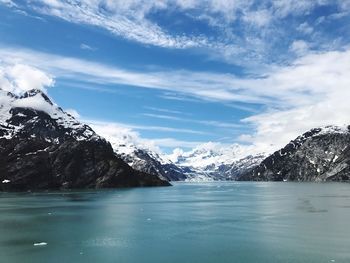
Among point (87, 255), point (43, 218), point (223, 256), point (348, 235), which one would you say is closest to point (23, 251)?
point (87, 255)

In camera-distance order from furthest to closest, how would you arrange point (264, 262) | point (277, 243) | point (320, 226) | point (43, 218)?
point (43, 218) → point (320, 226) → point (277, 243) → point (264, 262)

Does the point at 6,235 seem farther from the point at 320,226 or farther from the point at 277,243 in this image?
the point at 320,226

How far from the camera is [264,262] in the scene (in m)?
65.9

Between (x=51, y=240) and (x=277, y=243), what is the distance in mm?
39994

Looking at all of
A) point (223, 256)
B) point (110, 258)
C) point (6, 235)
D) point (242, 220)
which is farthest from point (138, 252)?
point (242, 220)

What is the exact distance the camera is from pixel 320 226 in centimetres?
10125

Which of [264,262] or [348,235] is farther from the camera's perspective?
[348,235]

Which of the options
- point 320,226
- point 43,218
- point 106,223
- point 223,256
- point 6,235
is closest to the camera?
point 223,256

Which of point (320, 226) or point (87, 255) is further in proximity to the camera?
point (320, 226)

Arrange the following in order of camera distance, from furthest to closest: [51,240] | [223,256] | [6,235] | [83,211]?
[83,211]
[6,235]
[51,240]
[223,256]

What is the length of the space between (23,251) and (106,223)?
39.1m

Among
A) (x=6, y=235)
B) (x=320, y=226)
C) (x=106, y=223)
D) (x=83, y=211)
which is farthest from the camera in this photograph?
(x=83, y=211)

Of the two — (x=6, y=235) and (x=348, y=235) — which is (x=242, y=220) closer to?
(x=348, y=235)

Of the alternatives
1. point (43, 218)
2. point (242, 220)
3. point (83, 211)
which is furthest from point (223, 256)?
point (83, 211)
